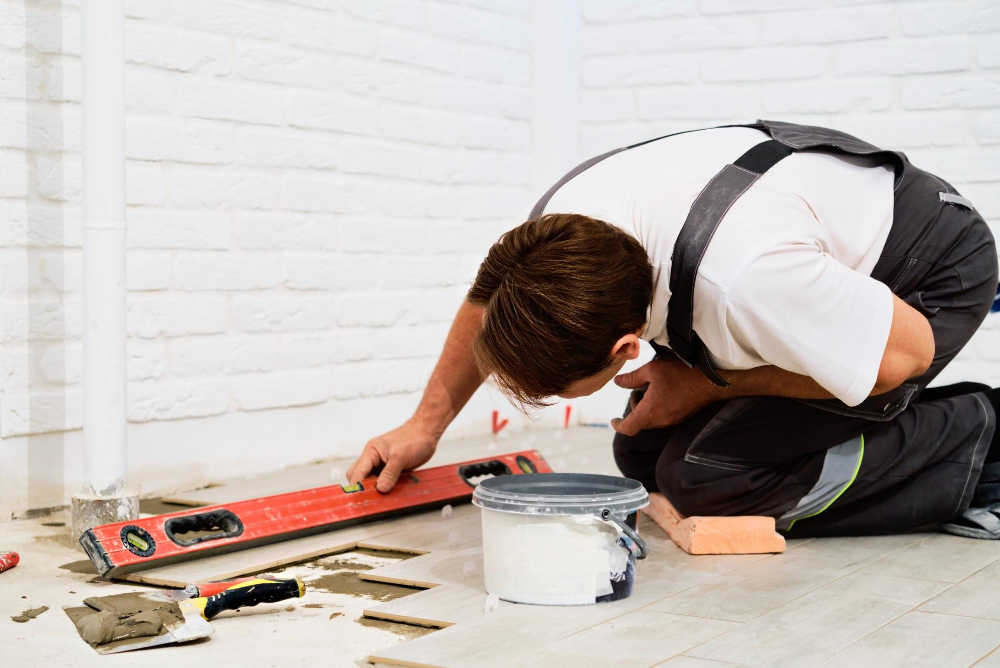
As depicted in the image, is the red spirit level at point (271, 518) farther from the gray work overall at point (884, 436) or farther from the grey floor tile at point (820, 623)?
the grey floor tile at point (820, 623)

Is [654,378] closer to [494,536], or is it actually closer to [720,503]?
[720,503]

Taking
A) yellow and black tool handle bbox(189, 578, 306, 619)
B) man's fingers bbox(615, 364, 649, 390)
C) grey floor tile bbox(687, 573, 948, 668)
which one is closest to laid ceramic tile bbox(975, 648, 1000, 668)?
grey floor tile bbox(687, 573, 948, 668)

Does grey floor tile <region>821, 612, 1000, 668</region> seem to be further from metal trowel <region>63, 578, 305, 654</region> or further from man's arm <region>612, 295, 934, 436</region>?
metal trowel <region>63, 578, 305, 654</region>

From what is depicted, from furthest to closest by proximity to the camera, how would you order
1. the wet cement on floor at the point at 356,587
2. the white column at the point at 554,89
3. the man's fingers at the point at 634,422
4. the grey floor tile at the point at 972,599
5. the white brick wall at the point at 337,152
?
the white column at the point at 554,89 → the white brick wall at the point at 337,152 → the man's fingers at the point at 634,422 → the wet cement on floor at the point at 356,587 → the grey floor tile at the point at 972,599

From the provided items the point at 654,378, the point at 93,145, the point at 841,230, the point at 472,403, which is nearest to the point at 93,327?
the point at 93,145

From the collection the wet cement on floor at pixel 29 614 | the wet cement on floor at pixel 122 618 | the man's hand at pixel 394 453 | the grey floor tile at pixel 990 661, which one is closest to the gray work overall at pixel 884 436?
the man's hand at pixel 394 453

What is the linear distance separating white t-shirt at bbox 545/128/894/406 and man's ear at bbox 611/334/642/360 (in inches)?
2.7

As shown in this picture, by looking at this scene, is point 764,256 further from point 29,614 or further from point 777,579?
point 29,614

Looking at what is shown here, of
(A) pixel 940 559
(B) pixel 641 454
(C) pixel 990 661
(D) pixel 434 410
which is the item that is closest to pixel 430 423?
(D) pixel 434 410

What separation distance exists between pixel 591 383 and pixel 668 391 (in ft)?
1.39

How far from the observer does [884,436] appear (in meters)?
1.85

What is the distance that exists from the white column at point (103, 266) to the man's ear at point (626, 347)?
0.94 meters

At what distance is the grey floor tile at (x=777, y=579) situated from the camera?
4.83 feet

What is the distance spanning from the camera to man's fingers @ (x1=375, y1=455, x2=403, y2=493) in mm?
2033
